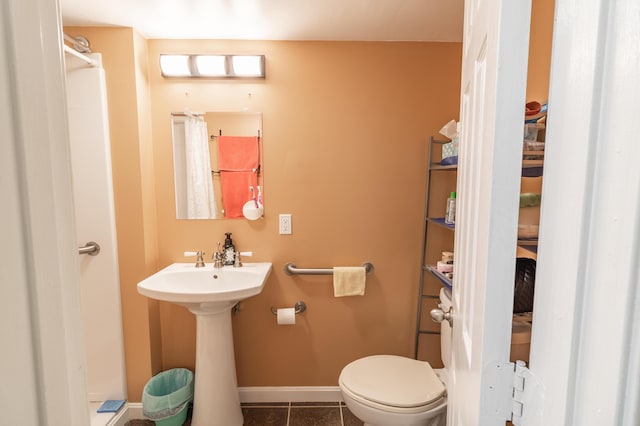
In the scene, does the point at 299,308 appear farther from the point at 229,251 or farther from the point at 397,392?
the point at 397,392

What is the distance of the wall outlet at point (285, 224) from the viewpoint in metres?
1.90

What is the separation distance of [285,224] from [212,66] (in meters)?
1.02

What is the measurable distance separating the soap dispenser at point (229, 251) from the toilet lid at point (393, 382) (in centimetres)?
91

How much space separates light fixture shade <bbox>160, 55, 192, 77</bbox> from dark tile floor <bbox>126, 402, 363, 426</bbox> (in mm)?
2048

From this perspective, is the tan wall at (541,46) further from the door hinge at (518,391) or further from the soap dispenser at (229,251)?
the soap dispenser at (229,251)

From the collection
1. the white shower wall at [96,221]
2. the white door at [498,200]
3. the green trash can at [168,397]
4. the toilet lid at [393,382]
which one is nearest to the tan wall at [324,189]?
the green trash can at [168,397]

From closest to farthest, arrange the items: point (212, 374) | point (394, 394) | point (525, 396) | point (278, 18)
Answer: point (525, 396) < point (394, 394) < point (278, 18) < point (212, 374)

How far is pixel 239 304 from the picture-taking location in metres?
1.94

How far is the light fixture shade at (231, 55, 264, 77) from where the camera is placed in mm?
1770

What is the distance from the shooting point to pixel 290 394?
1.99 m

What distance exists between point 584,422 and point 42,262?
0.69 m

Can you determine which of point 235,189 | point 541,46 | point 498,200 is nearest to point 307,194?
point 235,189

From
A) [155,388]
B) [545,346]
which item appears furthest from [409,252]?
[155,388]

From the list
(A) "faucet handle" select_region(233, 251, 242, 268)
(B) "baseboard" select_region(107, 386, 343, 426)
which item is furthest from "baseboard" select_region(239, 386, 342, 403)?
(A) "faucet handle" select_region(233, 251, 242, 268)
